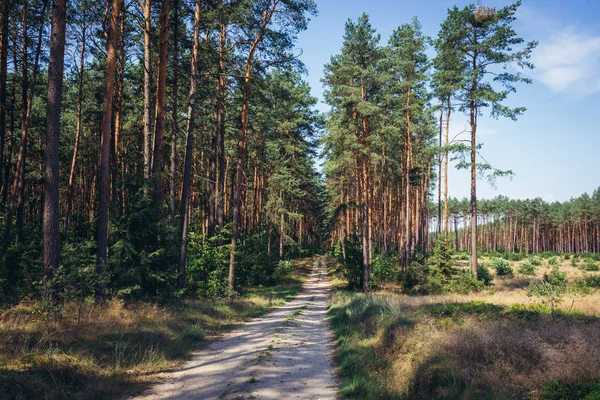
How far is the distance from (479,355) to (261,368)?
14.4ft

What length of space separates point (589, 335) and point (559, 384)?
221 cm

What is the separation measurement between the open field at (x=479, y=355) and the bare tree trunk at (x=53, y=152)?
7.87m

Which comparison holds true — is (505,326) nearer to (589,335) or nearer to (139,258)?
(589,335)

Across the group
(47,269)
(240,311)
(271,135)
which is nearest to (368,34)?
(271,135)

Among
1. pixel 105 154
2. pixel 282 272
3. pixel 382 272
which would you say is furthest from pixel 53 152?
pixel 382 272

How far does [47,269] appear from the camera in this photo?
8.99 metres

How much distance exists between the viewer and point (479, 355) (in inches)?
269

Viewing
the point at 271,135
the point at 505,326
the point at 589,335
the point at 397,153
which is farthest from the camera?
the point at 397,153

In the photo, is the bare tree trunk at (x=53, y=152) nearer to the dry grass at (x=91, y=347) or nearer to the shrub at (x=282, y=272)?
the dry grass at (x=91, y=347)

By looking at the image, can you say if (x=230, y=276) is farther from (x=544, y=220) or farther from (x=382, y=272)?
(x=544, y=220)

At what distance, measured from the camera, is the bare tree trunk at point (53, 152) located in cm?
909

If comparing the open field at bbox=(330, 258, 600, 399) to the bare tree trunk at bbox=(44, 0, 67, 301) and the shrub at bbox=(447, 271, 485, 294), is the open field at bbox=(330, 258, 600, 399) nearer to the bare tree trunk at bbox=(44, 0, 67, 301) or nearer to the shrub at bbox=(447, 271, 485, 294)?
the bare tree trunk at bbox=(44, 0, 67, 301)

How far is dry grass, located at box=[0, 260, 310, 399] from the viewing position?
5.68 meters

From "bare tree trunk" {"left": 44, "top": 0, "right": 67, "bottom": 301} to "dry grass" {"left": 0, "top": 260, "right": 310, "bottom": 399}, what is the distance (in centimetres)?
136
